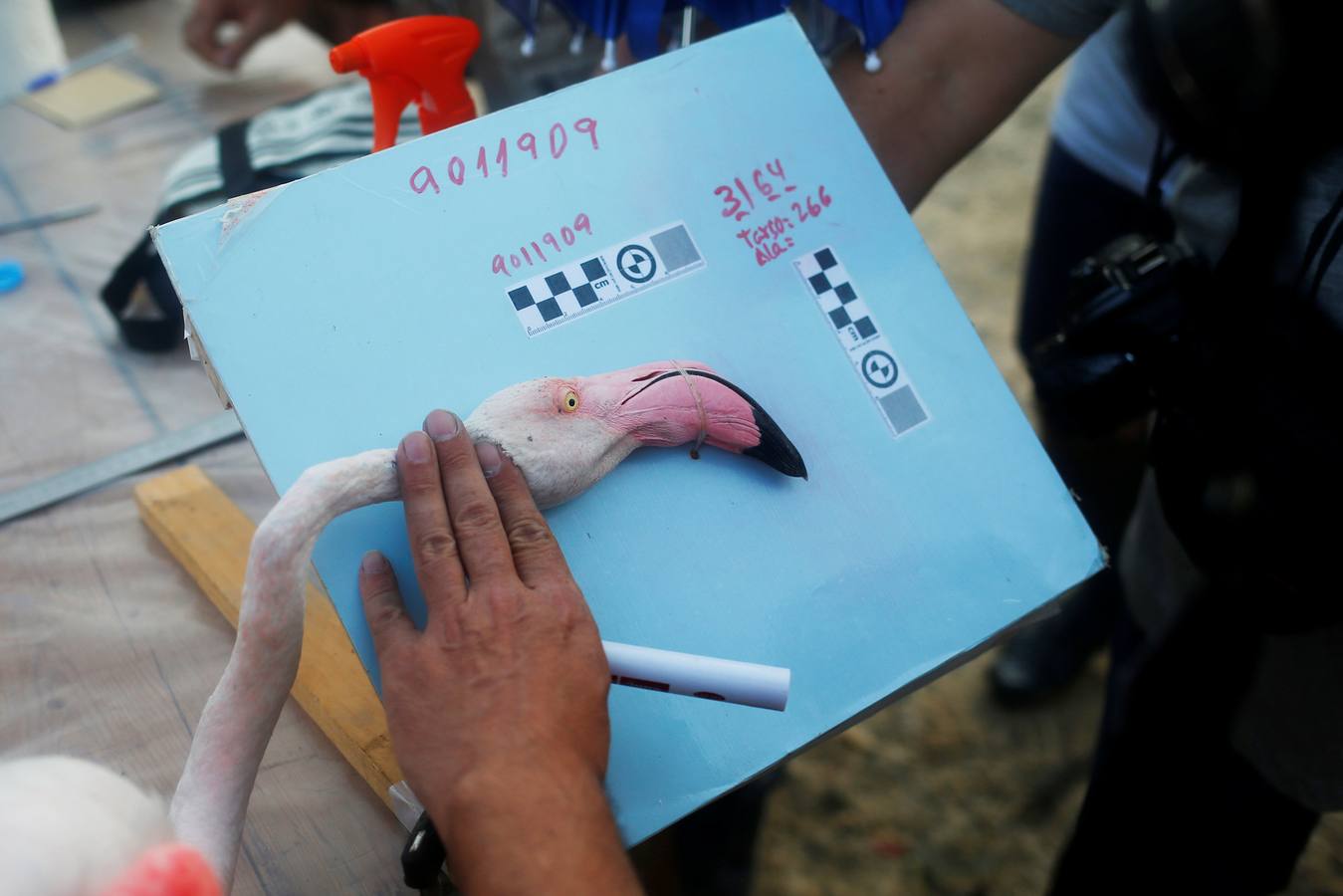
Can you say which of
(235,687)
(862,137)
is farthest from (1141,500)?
(235,687)

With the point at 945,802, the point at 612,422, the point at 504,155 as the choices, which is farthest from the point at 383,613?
the point at 945,802

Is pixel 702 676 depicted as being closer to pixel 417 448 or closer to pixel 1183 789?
pixel 417 448

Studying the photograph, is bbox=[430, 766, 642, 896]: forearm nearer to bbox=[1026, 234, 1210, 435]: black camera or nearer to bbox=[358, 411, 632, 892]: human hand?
bbox=[358, 411, 632, 892]: human hand

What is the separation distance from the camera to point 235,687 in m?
0.52

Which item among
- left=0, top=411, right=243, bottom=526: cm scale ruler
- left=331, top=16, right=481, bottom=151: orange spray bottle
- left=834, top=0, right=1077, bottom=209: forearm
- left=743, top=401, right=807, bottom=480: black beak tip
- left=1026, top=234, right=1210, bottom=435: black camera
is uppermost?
left=331, top=16, right=481, bottom=151: orange spray bottle

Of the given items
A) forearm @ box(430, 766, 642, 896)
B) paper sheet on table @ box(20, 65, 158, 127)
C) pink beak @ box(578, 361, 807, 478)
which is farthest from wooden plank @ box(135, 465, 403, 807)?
paper sheet on table @ box(20, 65, 158, 127)

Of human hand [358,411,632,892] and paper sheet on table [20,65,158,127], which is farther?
paper sheet on table [20,65,158,127]

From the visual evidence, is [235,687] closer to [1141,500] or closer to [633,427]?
[633,427]

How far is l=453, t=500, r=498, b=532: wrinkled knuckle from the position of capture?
0.52m

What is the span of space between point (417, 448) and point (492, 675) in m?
0.13

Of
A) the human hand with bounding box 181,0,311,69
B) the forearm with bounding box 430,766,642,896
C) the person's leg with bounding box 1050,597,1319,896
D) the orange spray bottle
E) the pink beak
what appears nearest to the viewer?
the forearm with bounding box 430,766,642,896

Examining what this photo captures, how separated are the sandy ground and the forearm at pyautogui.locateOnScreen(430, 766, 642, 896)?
0.83 meters

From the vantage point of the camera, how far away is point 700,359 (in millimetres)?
625

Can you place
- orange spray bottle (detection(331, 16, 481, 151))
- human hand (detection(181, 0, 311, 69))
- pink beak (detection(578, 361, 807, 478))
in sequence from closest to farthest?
pink beak (detection(578, 361, 807, 478)), orange spray bottle (detection(331, 16, 481, 151)), human hand (detection(181, 0, 311, 69))
